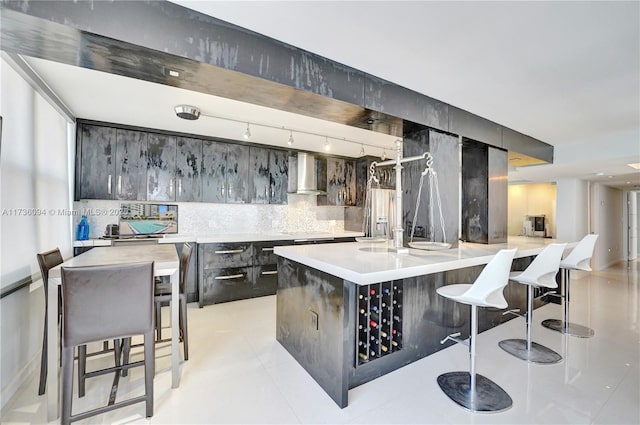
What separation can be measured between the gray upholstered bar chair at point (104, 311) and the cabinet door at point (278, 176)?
3.07m

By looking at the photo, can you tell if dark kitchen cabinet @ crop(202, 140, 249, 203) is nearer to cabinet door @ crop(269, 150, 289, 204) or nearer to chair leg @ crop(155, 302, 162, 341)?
cabinet door @ crop(269, 150, 289, 204)

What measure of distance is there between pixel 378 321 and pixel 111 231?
3.75 meters

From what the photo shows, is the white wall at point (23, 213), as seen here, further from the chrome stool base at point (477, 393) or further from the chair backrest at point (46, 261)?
the chrome stool base at point (477, 393)

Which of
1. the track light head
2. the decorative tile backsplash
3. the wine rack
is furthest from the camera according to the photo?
the decorative tile backsplash

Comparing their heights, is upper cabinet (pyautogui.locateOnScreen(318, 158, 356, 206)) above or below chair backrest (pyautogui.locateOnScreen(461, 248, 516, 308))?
above

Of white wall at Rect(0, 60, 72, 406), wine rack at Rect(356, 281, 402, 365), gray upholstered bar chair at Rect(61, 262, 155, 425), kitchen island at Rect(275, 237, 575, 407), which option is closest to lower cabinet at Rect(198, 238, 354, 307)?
kitchen island at Rect(275, 237, 575, 407)

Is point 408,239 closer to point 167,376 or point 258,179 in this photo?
point 167,376

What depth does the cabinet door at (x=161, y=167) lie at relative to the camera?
3857 mm

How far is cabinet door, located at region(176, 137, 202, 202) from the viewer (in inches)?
159

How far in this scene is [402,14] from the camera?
158 centimetres

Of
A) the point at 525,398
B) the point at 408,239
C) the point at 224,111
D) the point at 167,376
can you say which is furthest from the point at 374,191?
the point at 167,376

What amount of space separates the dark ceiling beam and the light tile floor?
2117 mm

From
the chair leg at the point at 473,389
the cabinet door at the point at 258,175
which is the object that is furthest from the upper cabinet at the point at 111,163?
the chair leg at the point at 473,389

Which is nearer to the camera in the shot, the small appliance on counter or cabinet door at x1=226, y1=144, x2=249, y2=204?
the small appliance on counter
